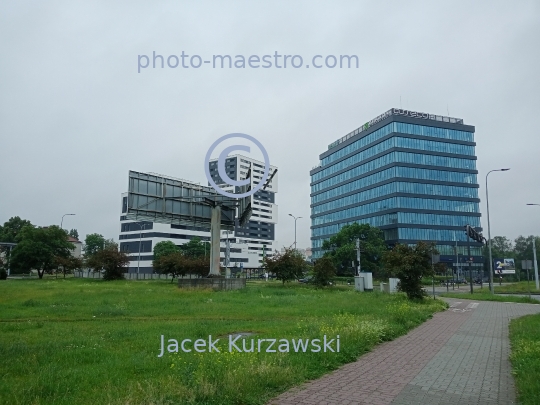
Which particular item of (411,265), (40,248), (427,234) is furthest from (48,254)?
(427,234)

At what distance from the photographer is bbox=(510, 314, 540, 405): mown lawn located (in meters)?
5.95

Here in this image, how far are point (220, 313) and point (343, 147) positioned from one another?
8125 cm

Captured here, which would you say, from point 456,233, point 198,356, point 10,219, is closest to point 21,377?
point 198,356

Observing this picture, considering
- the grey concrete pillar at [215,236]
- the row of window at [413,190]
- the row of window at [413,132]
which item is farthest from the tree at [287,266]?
the row of window at [413,132]

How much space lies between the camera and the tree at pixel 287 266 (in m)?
39.4

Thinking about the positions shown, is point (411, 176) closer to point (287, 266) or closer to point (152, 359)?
point (287, 266)

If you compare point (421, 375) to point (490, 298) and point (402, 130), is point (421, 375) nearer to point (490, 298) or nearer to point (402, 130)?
point (490, 298)

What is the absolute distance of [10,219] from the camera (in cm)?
8431

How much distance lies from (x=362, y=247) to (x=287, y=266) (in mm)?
32396

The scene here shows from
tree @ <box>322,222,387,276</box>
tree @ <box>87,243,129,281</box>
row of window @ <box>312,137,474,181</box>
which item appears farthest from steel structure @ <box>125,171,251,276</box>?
row of window @ <box>312,137,474,181</box>

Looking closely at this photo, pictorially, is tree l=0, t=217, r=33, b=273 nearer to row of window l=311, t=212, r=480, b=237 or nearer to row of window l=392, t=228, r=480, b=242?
row of window l=311, t=212, r=480, b=237

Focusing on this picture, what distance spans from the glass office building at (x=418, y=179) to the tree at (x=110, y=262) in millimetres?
47593

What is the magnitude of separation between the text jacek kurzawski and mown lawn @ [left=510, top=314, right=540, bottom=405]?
127 inches

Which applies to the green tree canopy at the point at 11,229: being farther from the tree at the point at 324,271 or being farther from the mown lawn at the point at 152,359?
the mown lawn at the point at 152,359
